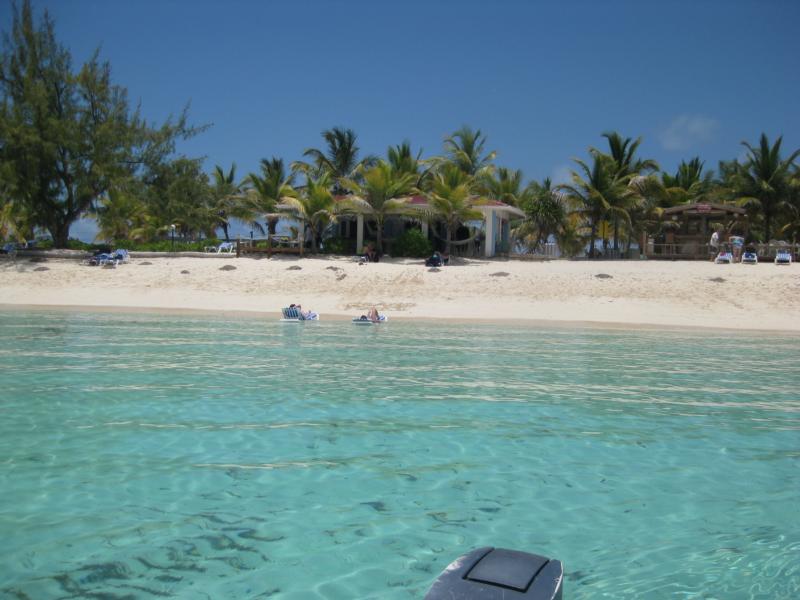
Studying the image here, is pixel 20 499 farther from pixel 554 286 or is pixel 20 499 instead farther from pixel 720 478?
pixel 554 286

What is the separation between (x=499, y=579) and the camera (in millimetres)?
2412

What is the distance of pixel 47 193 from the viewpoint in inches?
1283

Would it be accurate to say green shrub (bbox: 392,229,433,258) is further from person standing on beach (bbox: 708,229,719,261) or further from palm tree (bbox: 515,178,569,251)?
person standing on beach (bbox: 708,229,719,261)

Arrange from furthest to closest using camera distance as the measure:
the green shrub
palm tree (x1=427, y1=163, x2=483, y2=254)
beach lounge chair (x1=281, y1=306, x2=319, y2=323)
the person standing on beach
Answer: the green shrub → palm tree (x1=427, y1=163, x2=483, y2=254) → the person standing on beach → beach lounge chair (x1=281, y1=306, x2=319, y2=323)

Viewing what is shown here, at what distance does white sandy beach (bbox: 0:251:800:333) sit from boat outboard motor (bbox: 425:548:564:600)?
58.1 feet

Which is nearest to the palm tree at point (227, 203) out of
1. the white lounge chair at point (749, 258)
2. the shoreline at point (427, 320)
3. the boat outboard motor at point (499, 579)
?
the shoreline at point (427, 320)

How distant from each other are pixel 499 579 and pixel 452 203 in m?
28.6

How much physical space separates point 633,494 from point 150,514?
3.57 meters

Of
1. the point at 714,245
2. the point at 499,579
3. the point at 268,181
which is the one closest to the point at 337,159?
the point at 268,181

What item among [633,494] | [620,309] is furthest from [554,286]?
[633,494]

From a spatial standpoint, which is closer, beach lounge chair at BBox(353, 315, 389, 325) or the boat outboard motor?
→ the boat outboard motor

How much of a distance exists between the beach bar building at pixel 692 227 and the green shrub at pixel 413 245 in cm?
1091

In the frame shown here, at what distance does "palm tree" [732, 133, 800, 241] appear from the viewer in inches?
1444

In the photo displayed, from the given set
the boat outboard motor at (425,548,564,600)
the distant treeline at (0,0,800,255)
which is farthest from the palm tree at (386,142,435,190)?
the boat outboard motor at (425,548,564,600)
